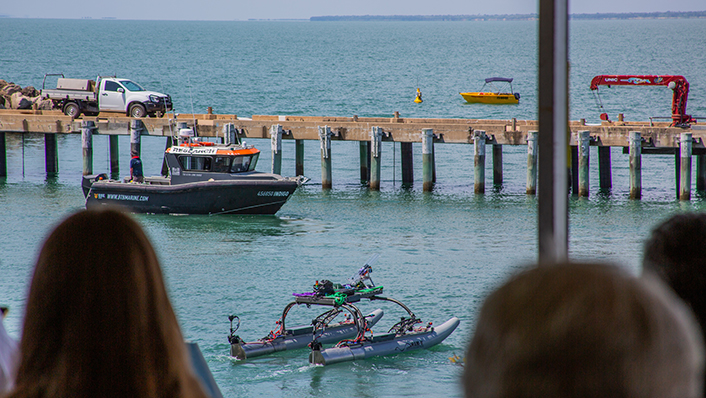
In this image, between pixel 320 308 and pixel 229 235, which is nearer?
pixel 320 308

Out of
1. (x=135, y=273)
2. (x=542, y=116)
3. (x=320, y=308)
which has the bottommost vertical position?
(x=320, y=308)

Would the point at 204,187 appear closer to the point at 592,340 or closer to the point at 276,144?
the point at 276,144

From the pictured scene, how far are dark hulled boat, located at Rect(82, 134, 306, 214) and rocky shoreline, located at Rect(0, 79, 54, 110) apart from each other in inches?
799

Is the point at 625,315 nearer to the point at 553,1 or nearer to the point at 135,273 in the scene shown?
the point at 135,273

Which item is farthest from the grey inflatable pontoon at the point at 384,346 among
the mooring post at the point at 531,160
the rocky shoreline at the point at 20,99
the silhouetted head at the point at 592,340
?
the rocky shoreline at the point at 20,99

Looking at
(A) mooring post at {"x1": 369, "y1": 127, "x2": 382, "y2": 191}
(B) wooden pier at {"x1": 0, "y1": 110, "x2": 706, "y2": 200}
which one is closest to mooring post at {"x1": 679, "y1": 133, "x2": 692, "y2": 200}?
(B) wooden pier at {"x1": 0, "y1": 110, "x2": 706, "y2": 200}

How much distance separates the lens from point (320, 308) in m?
14.6

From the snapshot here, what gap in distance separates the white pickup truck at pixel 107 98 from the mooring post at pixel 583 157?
15.6m

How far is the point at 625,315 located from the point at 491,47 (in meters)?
165

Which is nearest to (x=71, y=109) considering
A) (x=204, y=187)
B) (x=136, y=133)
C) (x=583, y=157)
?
(x=136, y=133)

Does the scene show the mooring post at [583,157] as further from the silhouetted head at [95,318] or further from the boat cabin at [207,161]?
the silhouetted head at [95,318]

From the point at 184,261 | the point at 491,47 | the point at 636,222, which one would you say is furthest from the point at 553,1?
the point at 491,47

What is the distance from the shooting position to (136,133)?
27484mm

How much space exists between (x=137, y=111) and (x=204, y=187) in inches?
395
